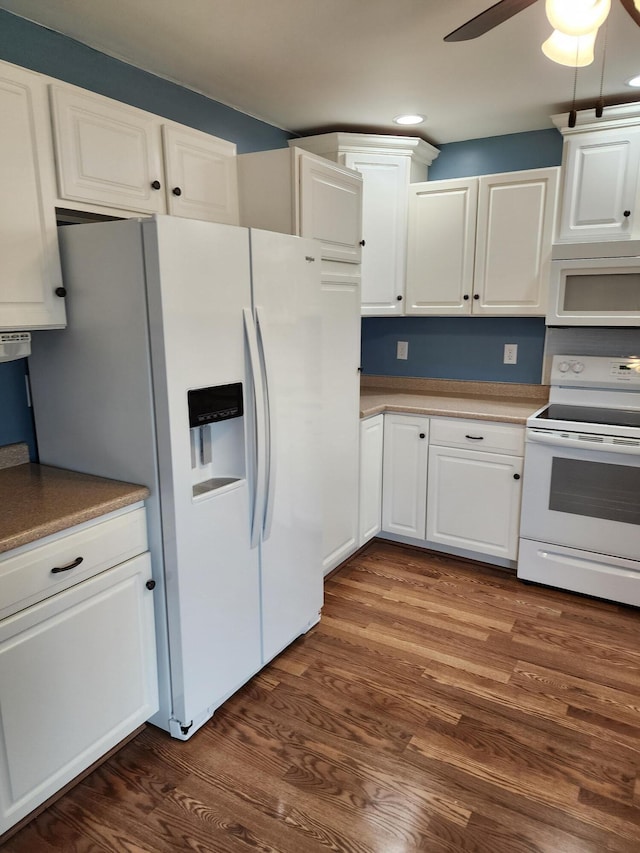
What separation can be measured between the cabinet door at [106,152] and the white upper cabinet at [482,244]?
1.79m

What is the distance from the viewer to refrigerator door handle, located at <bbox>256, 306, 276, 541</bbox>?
198 cm

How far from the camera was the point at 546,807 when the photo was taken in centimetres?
168

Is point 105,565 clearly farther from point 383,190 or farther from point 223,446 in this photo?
point 383,190

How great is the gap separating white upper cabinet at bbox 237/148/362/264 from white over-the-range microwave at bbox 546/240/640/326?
1.17 metres

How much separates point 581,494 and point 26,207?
102 inches

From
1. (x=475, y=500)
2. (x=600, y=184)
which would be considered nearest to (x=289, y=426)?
(x=475, y=500)

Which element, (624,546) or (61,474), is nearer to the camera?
(61,474)

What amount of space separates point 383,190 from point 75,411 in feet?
7.39

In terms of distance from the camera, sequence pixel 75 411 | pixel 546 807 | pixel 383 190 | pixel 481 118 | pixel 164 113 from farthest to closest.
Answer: pixel 383 190
pixel 481 118
pixel 164 113
pixel 75 411
pixel 546 807

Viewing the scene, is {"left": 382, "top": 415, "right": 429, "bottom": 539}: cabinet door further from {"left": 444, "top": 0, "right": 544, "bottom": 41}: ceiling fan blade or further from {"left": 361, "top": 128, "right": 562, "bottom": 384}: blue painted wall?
{"left": 444, "top": 0, "right": 544, "bottom": 41}: ceiling fan blade

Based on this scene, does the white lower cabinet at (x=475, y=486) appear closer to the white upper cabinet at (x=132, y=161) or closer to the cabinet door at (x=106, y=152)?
the white upper cabinet at (x=132, y=161)

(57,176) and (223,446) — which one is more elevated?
(57,176)

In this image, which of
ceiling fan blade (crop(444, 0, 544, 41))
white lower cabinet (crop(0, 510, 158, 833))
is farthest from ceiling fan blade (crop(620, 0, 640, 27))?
white lower cabinet (crop(0, 510, 158, 833))

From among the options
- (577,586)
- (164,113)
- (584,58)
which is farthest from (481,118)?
(577,586)
